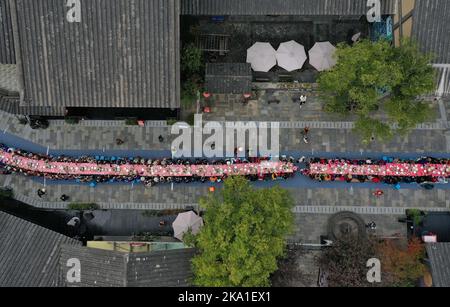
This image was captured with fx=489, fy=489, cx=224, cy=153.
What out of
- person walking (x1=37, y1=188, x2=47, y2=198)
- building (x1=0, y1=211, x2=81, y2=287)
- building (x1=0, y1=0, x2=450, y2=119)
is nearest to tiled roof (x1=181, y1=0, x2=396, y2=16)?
building (x1=0, y1=0, x2=450, y2=119)

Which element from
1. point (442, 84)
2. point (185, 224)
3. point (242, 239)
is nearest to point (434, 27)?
point (442, 84)

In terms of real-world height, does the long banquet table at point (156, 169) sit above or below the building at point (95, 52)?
below

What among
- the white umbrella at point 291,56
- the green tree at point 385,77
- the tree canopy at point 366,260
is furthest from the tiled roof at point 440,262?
the white umbrella at point 291,56

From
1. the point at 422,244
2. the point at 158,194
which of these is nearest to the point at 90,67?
the point at 158,194

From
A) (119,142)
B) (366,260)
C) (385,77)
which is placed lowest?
(366,260)

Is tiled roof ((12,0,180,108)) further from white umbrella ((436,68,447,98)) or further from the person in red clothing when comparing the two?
white umbrella ((436,68,447,98))

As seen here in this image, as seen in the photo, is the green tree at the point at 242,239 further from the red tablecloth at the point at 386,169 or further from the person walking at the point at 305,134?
the person walking at the point at 305,134

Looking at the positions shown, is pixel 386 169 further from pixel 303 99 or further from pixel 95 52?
pixel 95 52
